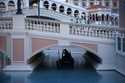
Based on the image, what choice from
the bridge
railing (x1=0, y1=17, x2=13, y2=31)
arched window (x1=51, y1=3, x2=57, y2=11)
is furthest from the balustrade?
arched window (x1=51, y1=3, x2=57, y2=11)

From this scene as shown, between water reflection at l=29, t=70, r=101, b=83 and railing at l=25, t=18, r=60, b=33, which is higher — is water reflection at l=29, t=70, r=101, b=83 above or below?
below

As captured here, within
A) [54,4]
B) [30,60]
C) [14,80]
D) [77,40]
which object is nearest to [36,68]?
[30,60]

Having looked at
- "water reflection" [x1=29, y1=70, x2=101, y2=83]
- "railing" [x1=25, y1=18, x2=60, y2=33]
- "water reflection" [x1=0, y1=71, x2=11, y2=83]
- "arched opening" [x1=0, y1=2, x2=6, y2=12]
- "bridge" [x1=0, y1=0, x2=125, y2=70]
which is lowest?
"water reflection" [x1=29, y1=70, x2=101, y2=83]

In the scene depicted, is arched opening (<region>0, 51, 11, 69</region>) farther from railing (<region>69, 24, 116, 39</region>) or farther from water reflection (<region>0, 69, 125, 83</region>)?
railing (<region>69, 24, 116, 39</region>)

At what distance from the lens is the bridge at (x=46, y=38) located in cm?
1625

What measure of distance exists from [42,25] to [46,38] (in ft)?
2.00

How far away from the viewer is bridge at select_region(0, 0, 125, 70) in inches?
640

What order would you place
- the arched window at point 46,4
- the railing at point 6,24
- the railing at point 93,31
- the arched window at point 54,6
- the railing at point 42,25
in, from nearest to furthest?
the railing at point 6,24
the railing at point 42,25
the railing at point 93,31
the arched window at point 46,4
the arched window at point 54,6

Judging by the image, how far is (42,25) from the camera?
1683cm

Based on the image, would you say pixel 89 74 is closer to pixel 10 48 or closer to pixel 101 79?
pixel 101 79

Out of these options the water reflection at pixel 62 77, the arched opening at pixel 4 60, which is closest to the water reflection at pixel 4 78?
the water reflection at pixel 62 77

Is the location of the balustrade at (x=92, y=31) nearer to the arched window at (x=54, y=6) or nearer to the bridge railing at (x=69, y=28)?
the bridge railing at (x=69, y=28)

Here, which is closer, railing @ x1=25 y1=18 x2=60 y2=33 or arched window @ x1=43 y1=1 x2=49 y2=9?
railing @ x1=25 y1=18 x2=60 y2=33

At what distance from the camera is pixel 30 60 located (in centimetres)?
1694
